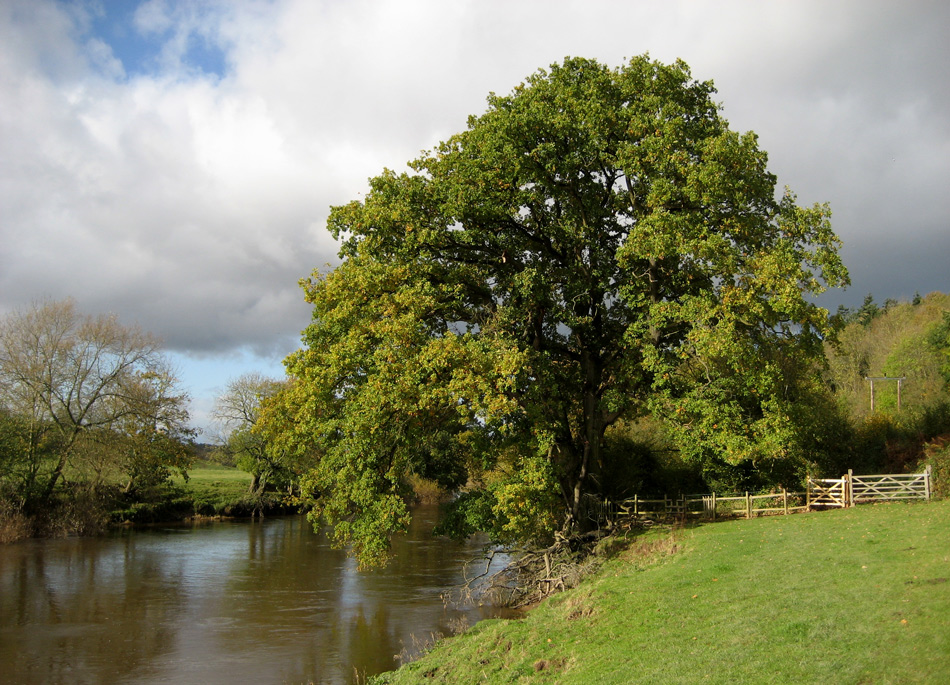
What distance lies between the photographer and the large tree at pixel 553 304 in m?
21.0

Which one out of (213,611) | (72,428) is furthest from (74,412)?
(213,611)

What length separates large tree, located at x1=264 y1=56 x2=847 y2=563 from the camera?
21.0 m

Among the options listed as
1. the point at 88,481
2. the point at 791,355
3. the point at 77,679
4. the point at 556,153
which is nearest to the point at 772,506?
the point at 791,355

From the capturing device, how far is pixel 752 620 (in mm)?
13242

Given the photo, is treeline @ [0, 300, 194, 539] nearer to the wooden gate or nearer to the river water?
the river water

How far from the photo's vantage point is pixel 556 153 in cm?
2356

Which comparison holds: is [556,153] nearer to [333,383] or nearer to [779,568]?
[333,383]

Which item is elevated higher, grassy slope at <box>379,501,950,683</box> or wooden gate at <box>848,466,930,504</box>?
wooden gate at <box>848,466,930,504</box>

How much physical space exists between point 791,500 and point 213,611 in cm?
2311

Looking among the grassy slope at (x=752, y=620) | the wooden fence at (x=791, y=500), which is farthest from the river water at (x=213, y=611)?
the wooden fence at (x=791, y=500)

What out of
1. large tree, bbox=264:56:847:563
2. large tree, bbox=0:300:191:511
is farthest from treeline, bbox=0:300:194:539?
large tree, bbox=264:56:847:563

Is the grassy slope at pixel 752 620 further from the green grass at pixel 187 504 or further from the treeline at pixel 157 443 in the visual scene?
the green grass at pixel 187 504

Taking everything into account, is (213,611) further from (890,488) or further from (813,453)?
(813,453)

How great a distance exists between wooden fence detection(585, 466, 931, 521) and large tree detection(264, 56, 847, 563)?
3.77 meters
